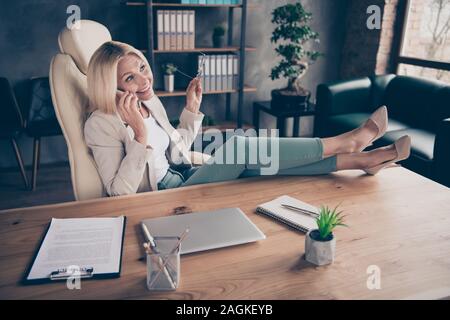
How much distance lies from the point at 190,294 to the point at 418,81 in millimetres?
3047

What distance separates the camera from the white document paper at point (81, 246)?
1.06 m

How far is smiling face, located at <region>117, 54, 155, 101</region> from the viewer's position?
1719 millimetres

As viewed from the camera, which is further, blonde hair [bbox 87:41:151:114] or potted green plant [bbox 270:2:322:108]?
potted green plant [bbox 270:2:322:108]

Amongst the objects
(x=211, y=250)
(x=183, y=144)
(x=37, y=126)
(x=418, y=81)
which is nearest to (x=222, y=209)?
(x=211, y=250)

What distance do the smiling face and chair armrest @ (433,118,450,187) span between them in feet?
5.74

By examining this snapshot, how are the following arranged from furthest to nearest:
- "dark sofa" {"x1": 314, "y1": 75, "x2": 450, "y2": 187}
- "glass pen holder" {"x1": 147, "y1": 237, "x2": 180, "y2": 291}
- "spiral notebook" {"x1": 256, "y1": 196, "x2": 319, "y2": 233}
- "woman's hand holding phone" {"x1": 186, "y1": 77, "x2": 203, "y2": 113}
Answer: "dark sofa" {"x1": 314, "y1": 75, "x2": 450, "y2": 187}
"woman's hand holding phone" {"x1": 186, "y1": 77, "x2": 203, "y2": 113}
"spiral notebook" {"x1": 256, "y1": 196, "x2": 319, "y2": 233}
"glass pen holder" {"x1": 147, "y1": 237, "x2": 180, "y2": 291}

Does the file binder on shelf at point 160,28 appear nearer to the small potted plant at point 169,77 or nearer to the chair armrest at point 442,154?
the small potted plant at point 169,77

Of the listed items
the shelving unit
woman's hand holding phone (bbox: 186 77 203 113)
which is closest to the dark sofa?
the shelving unit

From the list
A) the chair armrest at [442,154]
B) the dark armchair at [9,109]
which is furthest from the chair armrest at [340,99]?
the dark armchair at [9,109]

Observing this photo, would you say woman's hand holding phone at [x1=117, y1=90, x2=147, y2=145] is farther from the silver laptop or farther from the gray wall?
the gray wall

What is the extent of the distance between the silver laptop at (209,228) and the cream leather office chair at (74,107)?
46cm

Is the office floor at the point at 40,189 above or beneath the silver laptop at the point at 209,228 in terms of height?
beneath

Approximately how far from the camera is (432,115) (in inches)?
126

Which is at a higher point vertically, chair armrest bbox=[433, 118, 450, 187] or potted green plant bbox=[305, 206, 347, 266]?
potted green plant bbox=[305, 206, 347, 266]
